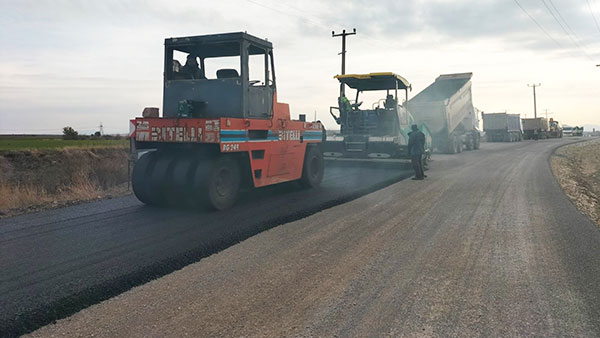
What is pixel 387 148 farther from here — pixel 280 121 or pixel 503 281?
pixel 503 281

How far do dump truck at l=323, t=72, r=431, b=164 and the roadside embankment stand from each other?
700cm

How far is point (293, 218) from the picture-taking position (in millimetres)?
6648

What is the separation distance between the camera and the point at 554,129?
51.2 meters

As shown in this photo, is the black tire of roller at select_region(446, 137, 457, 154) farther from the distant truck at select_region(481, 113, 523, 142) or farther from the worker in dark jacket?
the distant truck at select_region(481, 113, 523, 142)

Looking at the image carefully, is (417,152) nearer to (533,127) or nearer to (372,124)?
(372,124)

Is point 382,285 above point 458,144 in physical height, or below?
below

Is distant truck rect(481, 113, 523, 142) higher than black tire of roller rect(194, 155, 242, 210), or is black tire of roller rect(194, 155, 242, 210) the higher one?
distant truck rect(481, 113, 523, 142)

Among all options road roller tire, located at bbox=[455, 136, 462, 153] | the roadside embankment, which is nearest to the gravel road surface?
the roadside embankment

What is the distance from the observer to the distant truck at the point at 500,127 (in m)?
37.3

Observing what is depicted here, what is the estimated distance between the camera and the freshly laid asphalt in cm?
364

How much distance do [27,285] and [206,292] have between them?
5.40ft

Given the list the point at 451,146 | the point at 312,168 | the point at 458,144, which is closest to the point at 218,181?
the point at 312,168

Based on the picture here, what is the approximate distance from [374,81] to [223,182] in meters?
8.28

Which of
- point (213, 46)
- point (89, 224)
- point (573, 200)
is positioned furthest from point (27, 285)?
point (573, 200)
